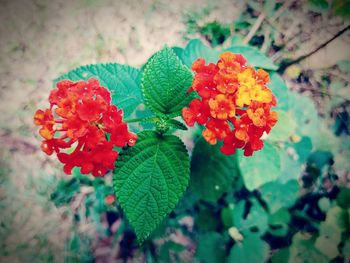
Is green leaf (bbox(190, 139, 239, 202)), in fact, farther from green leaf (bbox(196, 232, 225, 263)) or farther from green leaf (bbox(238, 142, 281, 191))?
green leaf (bbox(196, 232, 225, 263))

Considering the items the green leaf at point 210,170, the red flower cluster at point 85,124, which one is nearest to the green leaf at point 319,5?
the green leaf at point 210,170

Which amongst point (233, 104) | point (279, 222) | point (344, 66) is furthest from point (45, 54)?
point (344, 66)

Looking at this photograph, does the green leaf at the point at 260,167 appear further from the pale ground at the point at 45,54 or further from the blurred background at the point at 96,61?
the pale ground at the point at 45,54

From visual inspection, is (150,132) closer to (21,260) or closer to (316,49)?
(21,260)

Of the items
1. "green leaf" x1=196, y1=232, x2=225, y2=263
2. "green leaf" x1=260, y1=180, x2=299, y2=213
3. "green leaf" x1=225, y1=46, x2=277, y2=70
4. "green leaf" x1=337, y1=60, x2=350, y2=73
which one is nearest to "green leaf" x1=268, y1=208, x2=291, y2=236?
"green leaf" x1=260, y1=180, x2=299, y2=213

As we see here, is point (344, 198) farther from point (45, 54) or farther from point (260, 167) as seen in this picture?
point (45, 54)
